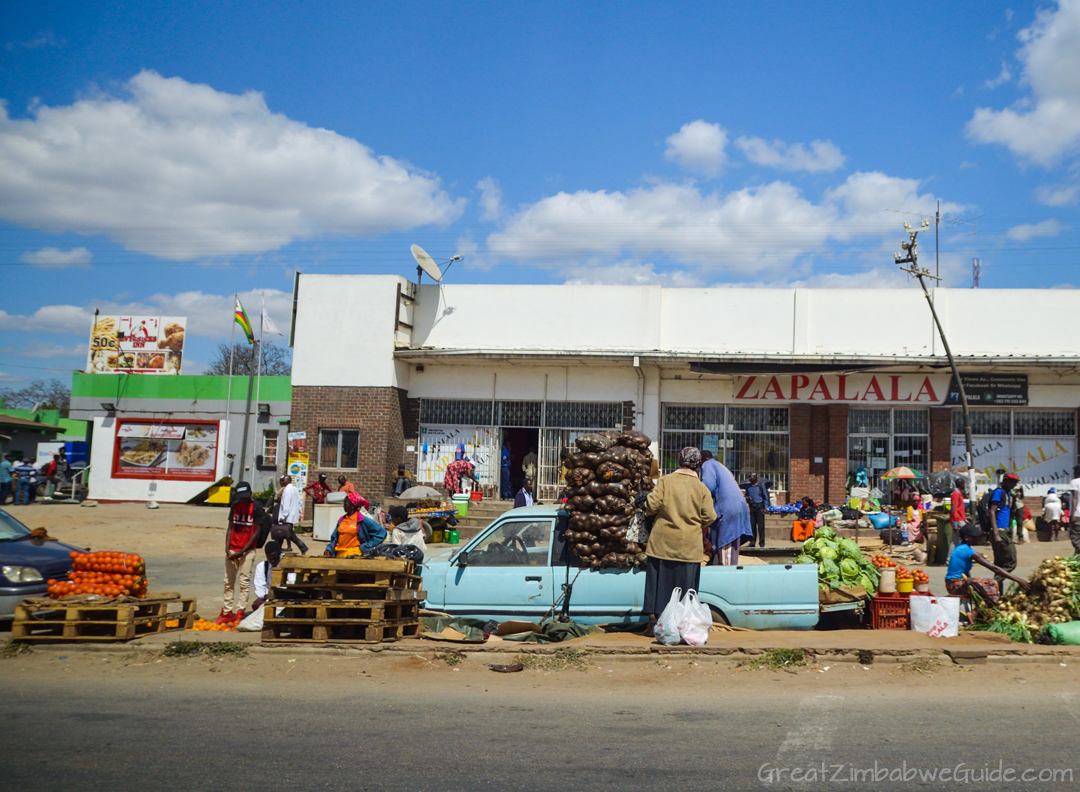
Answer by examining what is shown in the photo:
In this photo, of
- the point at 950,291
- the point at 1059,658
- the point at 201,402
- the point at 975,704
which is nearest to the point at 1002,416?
the point at 950,291

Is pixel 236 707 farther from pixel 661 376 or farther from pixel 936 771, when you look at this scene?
pixel 661 376

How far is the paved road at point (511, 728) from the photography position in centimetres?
463

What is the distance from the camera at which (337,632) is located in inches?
320

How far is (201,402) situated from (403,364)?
11.5 m

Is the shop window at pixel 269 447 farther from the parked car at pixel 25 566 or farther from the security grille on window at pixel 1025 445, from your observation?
the security grille on window at pixel 1025 445

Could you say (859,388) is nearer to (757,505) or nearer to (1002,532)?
(757,505)

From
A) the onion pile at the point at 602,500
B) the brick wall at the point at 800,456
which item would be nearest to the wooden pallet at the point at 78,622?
the onion pile at the point at 602,500

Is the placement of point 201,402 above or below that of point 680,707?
above

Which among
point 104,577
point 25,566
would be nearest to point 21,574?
point 25,566

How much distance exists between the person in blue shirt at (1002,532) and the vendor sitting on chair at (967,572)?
0.17 m

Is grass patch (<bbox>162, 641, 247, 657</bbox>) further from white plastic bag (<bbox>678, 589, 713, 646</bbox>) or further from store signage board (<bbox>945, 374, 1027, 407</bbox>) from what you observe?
store signage board (<bbox>945, 374, 1027, 407</bbox>)

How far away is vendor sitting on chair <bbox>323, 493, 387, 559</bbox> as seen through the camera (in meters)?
10.1

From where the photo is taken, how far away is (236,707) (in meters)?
6.14

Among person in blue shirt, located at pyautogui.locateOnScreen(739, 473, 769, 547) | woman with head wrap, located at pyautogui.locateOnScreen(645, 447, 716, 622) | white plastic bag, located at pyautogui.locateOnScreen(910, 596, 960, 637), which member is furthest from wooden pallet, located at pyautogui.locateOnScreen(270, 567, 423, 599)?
person in blue shirt, located at pyautogui.locateOnScreen(739, 473, 769, 547)
